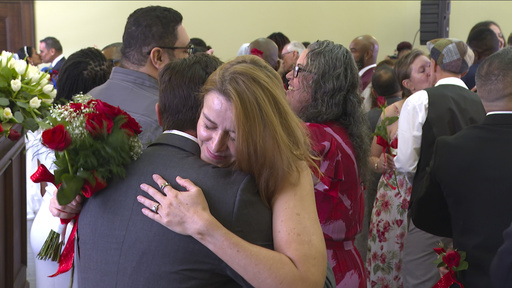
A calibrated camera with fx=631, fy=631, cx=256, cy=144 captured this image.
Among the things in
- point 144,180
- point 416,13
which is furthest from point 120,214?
point 416,13

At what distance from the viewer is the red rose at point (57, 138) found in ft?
4.64

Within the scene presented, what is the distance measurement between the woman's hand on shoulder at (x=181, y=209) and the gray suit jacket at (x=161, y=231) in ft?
0.10

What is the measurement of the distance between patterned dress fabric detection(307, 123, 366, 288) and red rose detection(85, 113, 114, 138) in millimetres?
971

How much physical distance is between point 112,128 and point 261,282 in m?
0.54

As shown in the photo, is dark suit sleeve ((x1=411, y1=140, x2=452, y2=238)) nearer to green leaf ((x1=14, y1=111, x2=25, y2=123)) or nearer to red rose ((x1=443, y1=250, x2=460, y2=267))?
red rose ((x1=443, y1=250, x2=460, y2=267))

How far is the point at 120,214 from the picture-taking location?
1.49 m

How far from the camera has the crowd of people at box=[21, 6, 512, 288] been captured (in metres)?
1.43

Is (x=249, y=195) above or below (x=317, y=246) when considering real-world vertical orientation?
above

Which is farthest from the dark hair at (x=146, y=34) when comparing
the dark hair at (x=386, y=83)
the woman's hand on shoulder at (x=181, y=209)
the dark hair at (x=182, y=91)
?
the dark hair at (x=386, y=83)

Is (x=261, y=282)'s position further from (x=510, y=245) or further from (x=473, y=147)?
(x=473, y=147)

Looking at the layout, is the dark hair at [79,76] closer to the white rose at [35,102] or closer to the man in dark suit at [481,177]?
the white rose at [35,102]

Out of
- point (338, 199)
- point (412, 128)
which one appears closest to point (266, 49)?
point (412, 128)

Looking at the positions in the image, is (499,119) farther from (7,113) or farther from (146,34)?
(7,113)

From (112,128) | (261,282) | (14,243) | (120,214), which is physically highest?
(112,128)
